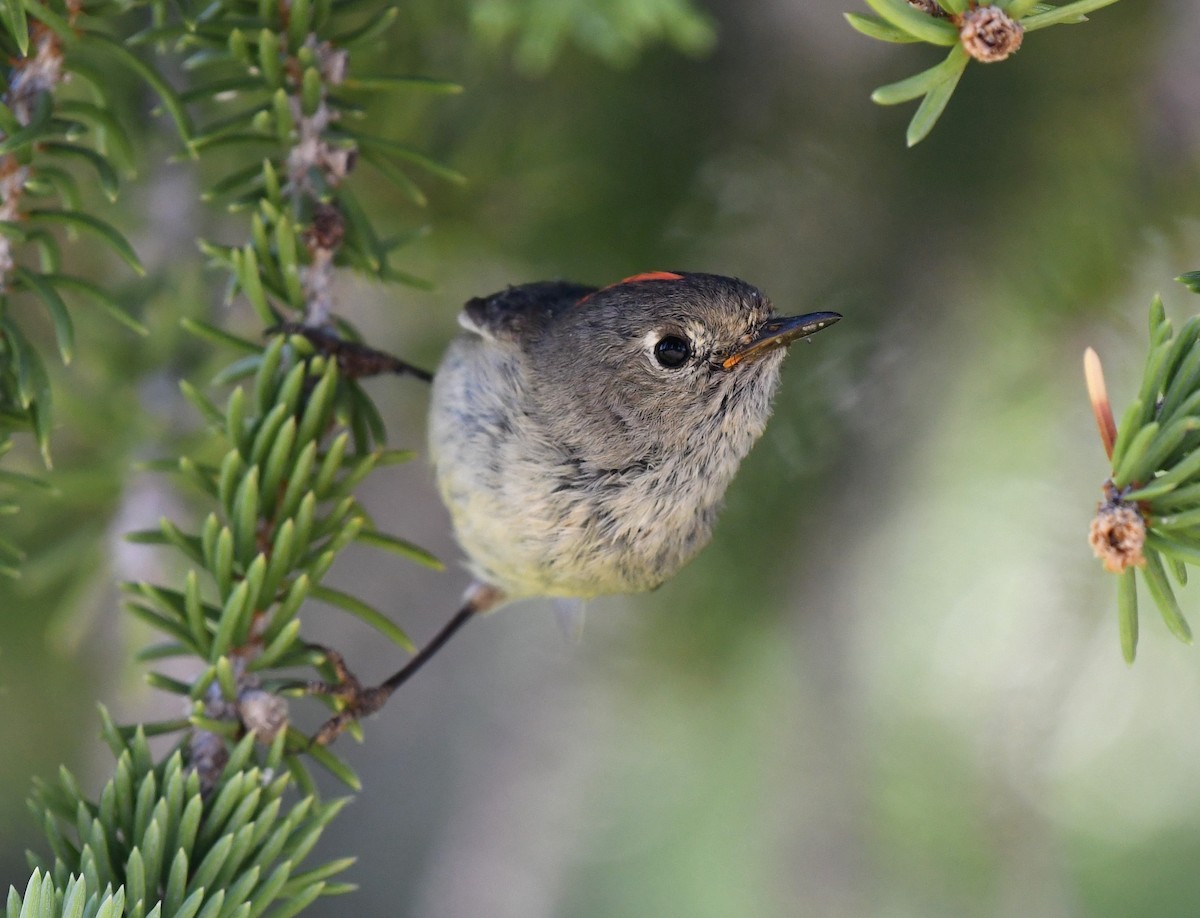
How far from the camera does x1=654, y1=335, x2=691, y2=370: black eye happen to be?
1.92 metres

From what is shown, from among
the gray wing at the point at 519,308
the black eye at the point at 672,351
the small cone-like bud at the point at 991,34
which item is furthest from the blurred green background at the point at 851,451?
the small cone-like bud at the point at 991,34

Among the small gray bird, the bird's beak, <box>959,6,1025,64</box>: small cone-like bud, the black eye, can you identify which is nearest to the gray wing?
the small gray bird

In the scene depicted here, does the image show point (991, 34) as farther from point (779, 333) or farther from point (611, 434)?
point (611, 434)

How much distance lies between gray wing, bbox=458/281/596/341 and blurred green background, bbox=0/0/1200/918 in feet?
0.34

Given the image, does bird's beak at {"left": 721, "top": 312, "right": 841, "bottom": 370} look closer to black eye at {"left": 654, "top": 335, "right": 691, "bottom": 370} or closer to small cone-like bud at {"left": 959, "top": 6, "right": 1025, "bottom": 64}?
black eye at {"left": 654, "top": 335, "right": 691, "bottom": 370}

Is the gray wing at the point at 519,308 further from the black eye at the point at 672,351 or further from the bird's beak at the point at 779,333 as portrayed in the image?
the bird's beak at the point at 779,333

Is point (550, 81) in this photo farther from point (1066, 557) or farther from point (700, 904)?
point (700, 904)

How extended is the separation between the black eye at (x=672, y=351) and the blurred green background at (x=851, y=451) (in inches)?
8.6

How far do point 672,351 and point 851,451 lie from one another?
15.1 inches

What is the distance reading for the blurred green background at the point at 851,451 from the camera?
176 centimetres

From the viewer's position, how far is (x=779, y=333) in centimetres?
175

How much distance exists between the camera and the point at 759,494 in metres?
1.99

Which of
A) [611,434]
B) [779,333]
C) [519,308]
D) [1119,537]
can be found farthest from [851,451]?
[1119,537]

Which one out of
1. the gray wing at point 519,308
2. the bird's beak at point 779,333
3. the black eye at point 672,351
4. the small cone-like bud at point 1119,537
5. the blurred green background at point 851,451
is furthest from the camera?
the gray wing at point 519,308
